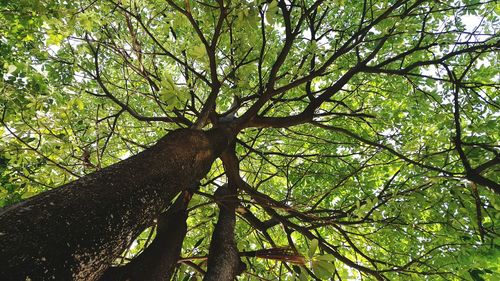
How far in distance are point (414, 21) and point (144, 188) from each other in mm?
3374

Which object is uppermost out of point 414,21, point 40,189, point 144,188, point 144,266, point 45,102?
point 414,21

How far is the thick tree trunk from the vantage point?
82 centimetres

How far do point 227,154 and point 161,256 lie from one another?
1.59 meters

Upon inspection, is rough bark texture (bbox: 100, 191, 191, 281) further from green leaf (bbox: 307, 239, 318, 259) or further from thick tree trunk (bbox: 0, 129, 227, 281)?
green leaf (bbox: 307, 239, 318, 259)

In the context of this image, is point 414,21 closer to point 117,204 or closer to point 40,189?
point 117,204

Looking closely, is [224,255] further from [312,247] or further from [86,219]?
[86,219]

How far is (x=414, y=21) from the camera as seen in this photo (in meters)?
3.32

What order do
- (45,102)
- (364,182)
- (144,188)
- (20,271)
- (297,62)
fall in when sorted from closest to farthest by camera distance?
(20,271), (144,188), (45,102), (297,62), (364,182)

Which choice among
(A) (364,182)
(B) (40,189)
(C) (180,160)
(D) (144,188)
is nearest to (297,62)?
(A) (364,182)

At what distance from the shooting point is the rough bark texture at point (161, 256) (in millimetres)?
1617

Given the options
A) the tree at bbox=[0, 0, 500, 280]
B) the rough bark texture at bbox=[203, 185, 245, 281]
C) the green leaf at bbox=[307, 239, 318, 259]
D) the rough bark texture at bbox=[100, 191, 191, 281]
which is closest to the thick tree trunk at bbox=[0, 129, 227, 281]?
the tree at bbox=[0, 0, 500, 280]

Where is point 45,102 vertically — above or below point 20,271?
above

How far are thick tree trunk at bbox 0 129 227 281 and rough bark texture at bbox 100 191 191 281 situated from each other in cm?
44

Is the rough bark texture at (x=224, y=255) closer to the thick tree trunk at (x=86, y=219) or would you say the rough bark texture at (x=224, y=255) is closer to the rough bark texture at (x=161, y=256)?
the rough bark texture at (x=161, y=256)
